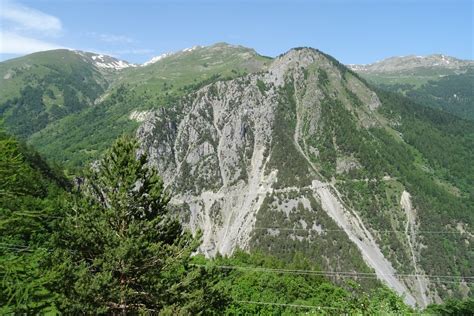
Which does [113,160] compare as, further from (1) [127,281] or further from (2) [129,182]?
(1) [127,281]

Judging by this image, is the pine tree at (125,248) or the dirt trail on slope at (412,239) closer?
the pine tree at (125,248)

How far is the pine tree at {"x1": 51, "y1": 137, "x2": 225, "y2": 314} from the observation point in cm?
1972

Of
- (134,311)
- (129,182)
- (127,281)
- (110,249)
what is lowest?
(134,311)

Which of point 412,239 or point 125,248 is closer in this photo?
point 125,248

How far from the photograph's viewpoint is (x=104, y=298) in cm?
Answer: 1992

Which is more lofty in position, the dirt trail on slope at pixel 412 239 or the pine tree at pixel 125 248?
the pine tree at pixel 125 248

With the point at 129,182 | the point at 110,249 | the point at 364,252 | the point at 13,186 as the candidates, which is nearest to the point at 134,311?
the point at 110,249

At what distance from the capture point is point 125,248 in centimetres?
1959

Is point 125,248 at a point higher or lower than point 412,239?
higher

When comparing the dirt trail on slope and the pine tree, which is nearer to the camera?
the pine tree

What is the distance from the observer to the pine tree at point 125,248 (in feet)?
64.7

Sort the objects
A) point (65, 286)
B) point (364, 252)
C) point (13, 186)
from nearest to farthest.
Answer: point (13, 186) → point (65, 286) → point (364, 252)

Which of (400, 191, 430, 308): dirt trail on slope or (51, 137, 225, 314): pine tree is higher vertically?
(51, 137, 225, 314): pine tree

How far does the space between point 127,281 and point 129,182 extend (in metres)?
5.17
